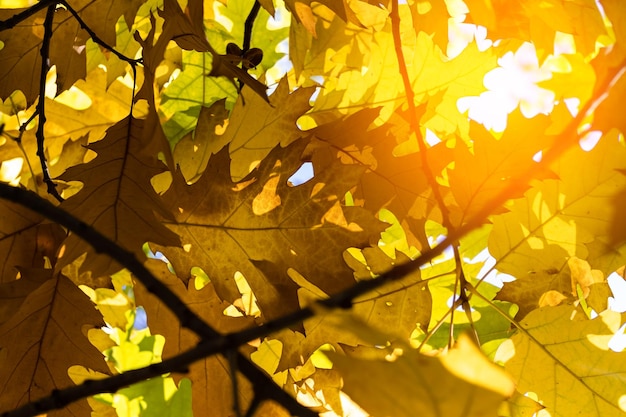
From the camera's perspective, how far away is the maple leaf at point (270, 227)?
953 millimetres

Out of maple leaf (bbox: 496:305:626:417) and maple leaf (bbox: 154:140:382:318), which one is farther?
maple leaf (bbox: 496:305:626:417)

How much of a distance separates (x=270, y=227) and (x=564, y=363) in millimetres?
558

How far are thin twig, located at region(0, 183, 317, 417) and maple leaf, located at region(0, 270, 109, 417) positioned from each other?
1.54 ft

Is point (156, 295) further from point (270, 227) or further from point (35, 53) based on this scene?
point (35, 53)

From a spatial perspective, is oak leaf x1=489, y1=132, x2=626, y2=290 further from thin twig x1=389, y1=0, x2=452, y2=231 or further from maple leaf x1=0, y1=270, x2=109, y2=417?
maple leaf x1=0, y1=270, x2=109, y2=417

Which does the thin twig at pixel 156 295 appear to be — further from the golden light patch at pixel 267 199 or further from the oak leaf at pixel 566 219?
the oak leaf at pixel 566 219

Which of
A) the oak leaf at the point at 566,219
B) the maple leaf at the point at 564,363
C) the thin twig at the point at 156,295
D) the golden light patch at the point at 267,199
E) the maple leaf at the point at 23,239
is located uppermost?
the maple leaf at the point at 23,239

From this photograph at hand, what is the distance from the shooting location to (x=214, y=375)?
1.08m

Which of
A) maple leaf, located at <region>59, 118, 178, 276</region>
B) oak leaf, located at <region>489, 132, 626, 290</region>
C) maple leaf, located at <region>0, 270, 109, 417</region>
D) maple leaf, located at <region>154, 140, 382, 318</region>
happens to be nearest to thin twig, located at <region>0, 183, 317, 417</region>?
maple leaf, located at <region>59, 118, 178, 276</region>

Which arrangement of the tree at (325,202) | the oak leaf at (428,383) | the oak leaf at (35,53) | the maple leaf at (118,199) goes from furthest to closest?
the oak leaf at (35,53), the tree at (325,202), the maple leaf at (118,199), the oak leaf at (428,383)

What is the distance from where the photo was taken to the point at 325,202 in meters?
0.97

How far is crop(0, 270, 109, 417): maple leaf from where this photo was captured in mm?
1006

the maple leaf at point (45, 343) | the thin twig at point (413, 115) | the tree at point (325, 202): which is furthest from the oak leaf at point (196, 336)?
the thin twig at point (413, 115)

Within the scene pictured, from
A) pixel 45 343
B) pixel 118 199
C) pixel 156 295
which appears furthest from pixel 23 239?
pixel 156 295
